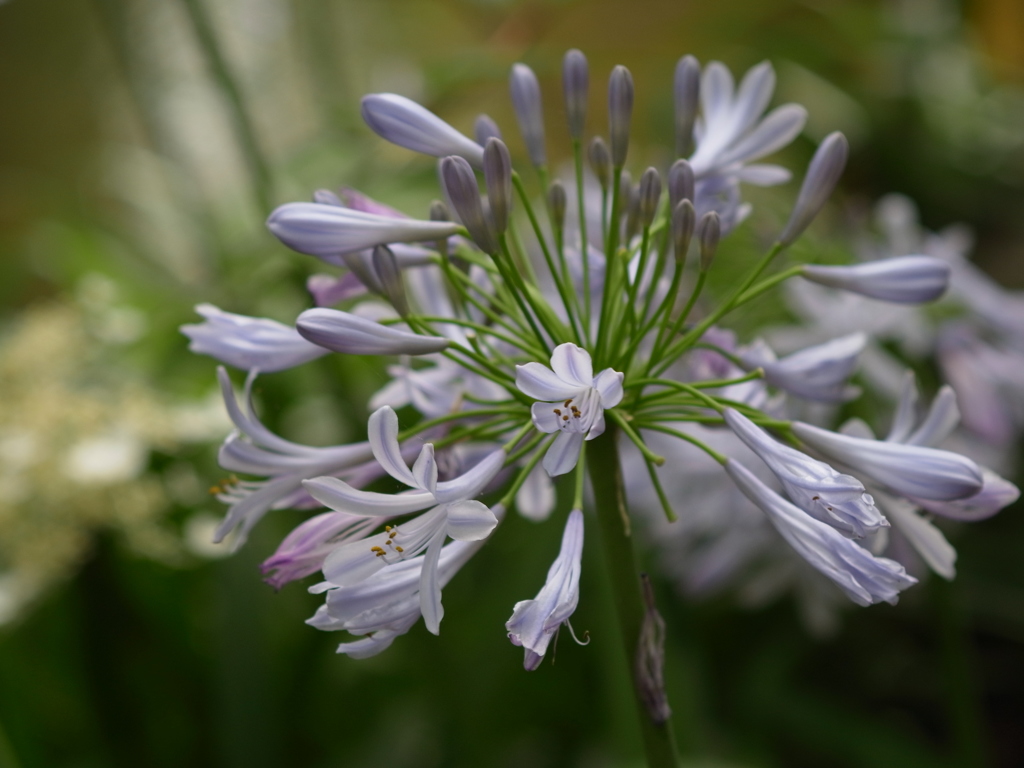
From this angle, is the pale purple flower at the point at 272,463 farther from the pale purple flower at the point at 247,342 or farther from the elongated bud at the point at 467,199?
the elongated bud at the point at 467,199

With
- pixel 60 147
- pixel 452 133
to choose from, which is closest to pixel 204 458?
pixel 452 133

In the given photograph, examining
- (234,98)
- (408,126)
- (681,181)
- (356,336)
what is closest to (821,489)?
(681,181)

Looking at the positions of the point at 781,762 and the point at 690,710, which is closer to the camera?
the point at 690,710

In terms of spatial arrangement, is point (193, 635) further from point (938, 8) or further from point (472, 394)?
point (938, 8)

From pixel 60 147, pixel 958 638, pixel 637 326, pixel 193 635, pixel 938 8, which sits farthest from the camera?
pixel 60 147

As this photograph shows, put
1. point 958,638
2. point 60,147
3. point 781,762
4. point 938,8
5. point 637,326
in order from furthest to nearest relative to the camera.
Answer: point 60,147 < point 938,8 < point 781,762 < point 958,638 < point 637,326

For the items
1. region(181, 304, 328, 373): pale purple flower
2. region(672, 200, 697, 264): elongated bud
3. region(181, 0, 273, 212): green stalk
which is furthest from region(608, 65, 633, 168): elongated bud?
region(181, 0, 273, 212): green stalk

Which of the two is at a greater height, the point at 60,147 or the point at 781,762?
the point at 60,147
